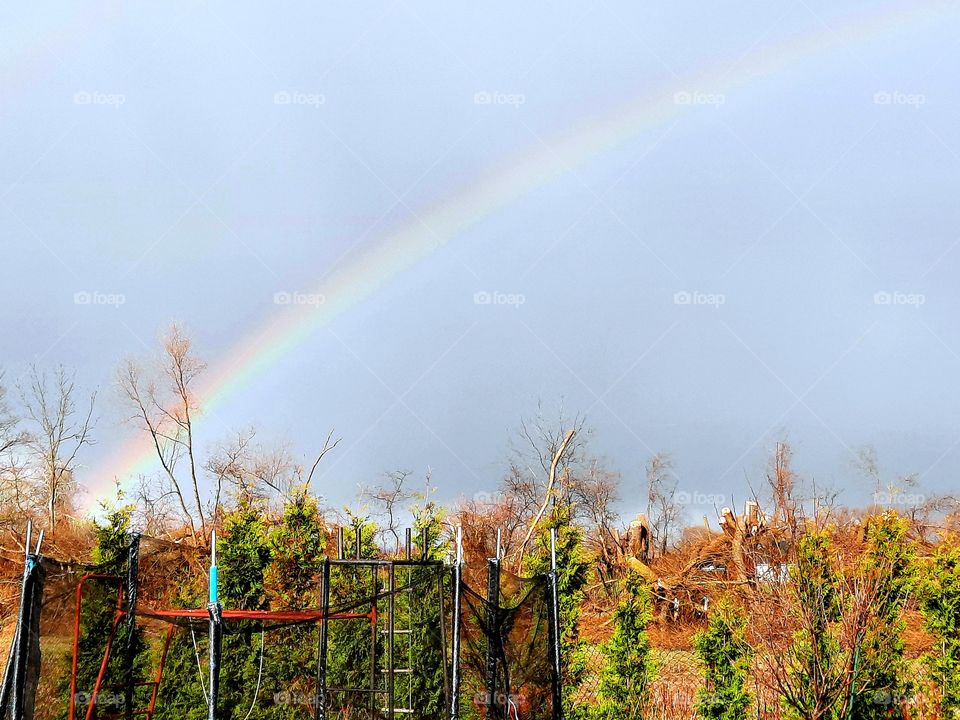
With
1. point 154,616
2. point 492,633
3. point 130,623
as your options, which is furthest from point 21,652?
point 492,633

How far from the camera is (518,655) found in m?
9.28

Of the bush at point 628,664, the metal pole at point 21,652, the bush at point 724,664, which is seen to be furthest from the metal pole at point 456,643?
the metal pole at point 21,652

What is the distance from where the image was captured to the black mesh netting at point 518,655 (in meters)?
8.86

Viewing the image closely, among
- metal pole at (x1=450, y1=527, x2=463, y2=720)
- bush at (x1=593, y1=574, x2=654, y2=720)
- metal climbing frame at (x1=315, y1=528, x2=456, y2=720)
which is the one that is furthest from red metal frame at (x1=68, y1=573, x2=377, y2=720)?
bush at (x1=593, y1=574, x2=654, y2=720)

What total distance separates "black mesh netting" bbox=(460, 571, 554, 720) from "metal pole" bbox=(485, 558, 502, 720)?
0.37 m

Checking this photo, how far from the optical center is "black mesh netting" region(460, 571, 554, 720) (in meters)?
8.86

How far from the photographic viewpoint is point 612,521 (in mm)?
25656

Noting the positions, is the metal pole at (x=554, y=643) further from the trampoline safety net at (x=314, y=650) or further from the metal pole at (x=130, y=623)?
the metal pole at (x=130, y=623)

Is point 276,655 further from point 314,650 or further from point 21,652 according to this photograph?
point 21,652

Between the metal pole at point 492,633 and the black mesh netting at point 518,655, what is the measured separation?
0.37 metres

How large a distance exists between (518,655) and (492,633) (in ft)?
4.11

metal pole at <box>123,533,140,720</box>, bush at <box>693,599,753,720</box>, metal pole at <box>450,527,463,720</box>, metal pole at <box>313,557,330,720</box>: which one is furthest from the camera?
bush at <box>693,599,753,720</box>

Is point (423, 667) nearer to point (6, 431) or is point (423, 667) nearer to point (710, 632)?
point (710, 632)

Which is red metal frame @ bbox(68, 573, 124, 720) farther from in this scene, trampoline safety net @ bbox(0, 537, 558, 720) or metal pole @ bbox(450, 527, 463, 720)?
metal pole @ bbox(450, 527, 463, 720)
